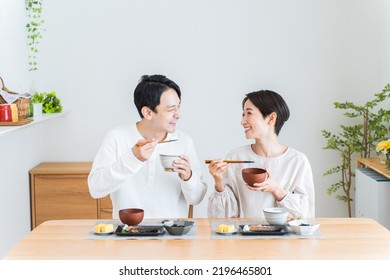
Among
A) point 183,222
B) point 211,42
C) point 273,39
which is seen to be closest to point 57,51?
point 211,42

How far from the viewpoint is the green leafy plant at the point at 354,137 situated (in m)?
4.60

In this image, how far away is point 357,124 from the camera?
15.9 ft

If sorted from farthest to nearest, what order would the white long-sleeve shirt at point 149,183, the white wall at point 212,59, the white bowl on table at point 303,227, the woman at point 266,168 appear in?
the white wall at point 212,59, the white long-sleeve shirt at point 149,183, the woman at point 266,168, the white bowl on table at point 303,227

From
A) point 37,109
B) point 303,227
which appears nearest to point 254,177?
point 303,227

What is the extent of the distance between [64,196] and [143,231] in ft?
6.98

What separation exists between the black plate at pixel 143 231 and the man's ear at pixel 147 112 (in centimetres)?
72

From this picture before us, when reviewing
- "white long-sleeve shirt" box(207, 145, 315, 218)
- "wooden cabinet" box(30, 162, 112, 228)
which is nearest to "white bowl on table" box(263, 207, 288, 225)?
"white long-sleeve shirt" box(207, 145, 315, 218)

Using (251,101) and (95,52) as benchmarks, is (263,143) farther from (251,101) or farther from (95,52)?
(95,52)

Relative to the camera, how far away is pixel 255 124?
2965 mm

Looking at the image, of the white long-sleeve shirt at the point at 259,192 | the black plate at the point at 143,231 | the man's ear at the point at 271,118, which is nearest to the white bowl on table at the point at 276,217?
the white long-sleeve shirt at the point at 259,192

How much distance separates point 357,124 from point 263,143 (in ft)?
6.84

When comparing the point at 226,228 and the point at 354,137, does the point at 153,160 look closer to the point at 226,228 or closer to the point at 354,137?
the point at 226,228

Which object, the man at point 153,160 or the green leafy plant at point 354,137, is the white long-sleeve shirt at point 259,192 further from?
the green leafy plant at point 354,137

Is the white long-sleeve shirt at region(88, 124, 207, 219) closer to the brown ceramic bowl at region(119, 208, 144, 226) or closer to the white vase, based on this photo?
the brown ceramic bowl at region(119, 208, 144, 226)
